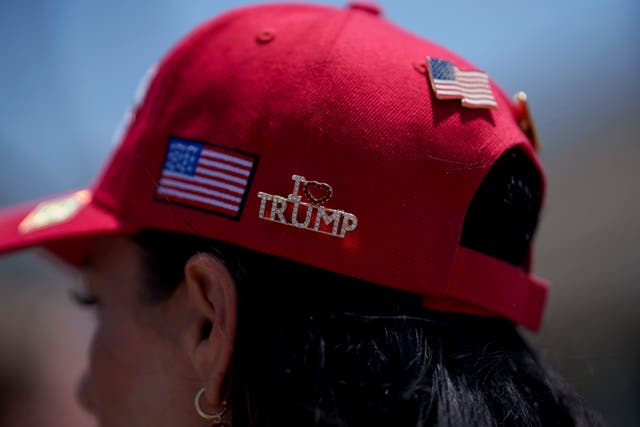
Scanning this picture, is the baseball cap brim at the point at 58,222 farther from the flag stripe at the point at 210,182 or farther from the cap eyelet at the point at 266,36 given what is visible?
the cap eyelet at the point at 266,36

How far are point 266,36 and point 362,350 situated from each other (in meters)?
0.57

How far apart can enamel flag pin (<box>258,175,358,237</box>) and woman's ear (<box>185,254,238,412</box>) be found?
0.14 metres

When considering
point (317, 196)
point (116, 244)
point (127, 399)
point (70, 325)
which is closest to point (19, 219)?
point (116, 244)

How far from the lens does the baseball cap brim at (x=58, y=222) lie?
1294 mm

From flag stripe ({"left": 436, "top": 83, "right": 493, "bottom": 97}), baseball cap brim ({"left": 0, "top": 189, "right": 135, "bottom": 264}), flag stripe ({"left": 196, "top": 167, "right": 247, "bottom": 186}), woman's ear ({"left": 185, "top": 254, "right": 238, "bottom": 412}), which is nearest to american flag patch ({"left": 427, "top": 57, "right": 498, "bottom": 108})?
flag stripe ({"left": 436, "top": 83, "right": 493, "bottom": 97})

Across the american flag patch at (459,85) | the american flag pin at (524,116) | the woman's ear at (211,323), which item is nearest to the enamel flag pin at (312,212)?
the woman's ear at (211,323)

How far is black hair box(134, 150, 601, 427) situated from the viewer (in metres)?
1.04

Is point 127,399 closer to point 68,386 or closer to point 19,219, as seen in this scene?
point 19,219

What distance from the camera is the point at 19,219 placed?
5.20 feet

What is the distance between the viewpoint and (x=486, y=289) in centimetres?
113

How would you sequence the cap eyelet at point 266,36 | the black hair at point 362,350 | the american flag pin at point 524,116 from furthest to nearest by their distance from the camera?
the american flag pin at point 524,116, the cap eyelet at point 266,36, the black hair at point 362,350

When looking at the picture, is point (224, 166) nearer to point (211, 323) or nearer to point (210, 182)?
point (210, 182)

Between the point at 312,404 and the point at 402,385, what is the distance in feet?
0.46

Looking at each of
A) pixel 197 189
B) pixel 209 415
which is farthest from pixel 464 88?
pixel 209 415
